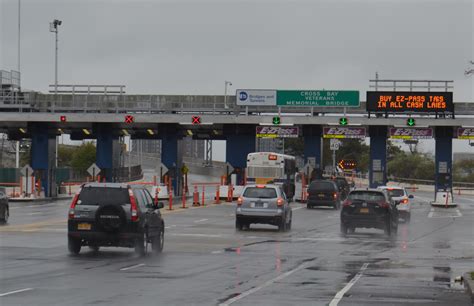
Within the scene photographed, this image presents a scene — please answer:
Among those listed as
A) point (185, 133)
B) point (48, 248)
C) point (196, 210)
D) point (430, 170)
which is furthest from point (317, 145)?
point (430, 170)

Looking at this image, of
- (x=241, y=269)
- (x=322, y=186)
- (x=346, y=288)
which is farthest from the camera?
(x=322, y=186)

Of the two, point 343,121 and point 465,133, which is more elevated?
point 343,121

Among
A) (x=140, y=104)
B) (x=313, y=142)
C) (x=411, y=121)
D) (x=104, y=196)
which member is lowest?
(x=104, y=196)

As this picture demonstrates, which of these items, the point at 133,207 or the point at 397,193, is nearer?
the point at 133,207

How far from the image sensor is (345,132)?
63062 millimetres

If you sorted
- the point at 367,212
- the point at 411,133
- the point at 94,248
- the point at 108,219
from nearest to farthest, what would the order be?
the point at 108,219, the point at 94,248, the point at 367,212, the point at 411,133

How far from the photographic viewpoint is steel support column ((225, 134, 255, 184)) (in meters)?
64.5

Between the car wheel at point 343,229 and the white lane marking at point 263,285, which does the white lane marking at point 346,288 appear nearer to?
the white lane marking at point 263,285

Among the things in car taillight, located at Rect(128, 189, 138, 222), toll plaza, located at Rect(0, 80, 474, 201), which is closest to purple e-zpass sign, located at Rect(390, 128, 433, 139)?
toll plaza, located at Rect(0, 80, 474, 201)

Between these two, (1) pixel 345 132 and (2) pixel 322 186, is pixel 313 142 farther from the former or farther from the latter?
(2) pixel 322 186

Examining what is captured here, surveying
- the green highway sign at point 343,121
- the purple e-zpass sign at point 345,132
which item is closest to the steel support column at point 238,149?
the purple e-zpass sign at point 345,132

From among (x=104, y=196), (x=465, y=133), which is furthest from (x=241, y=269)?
(x=465, y=133)

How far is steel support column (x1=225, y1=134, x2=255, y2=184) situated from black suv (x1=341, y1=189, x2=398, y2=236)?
3173 cm

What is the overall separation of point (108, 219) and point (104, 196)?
0.70 meters
